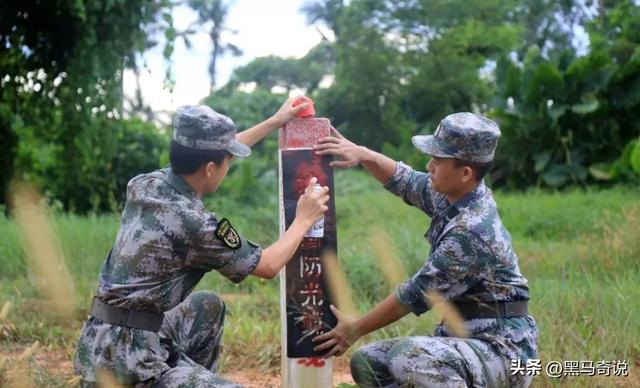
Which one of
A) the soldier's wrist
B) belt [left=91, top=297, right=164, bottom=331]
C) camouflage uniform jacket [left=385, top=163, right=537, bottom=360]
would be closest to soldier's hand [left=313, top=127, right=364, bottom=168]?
the soldier's wrist

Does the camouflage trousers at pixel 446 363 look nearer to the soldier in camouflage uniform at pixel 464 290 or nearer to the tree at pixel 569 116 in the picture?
the soldier in camouflage uniform at pixel 464 290

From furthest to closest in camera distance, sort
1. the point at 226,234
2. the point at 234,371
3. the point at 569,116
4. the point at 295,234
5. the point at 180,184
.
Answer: the point at 569,116, the point at 234,371, the point at 295,234, the point at 180,184, the point at 226,234

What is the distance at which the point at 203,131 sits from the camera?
3.26m

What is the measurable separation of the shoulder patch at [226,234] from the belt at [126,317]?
39 cm

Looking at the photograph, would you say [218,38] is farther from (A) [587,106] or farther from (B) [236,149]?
(B) [236,149]

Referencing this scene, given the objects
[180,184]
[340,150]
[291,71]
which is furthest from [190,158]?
[291,71]

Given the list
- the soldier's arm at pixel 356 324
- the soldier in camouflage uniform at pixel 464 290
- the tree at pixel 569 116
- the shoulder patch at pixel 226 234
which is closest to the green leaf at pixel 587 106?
the tree at pixel 569 116

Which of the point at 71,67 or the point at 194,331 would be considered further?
the point at 71,67

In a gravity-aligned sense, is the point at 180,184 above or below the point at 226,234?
above

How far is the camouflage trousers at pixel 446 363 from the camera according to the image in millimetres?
3184

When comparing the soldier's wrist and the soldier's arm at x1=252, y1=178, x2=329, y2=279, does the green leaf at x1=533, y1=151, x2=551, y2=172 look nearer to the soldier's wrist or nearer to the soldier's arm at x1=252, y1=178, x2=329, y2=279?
the soldier's wrist

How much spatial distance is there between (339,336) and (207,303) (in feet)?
1.87

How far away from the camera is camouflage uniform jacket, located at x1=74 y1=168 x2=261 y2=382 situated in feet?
10.4

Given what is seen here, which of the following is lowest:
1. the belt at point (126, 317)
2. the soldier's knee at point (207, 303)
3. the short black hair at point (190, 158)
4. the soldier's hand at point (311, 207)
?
the soldier's knee at point (207, 303)
